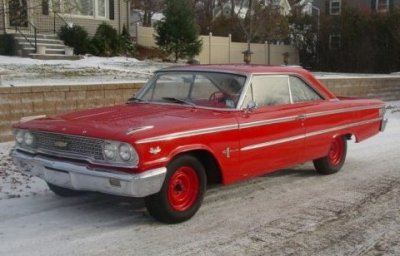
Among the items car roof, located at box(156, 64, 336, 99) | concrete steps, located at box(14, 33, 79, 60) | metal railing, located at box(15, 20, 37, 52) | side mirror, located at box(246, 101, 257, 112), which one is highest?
metal railing, located at box(15, 20, 37, 52)

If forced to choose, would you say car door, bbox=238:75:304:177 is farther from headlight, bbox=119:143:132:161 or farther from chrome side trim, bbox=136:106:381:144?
headlight, bbox=119:143:132:161

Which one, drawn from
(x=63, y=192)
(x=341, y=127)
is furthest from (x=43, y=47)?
(x=63, y=192)

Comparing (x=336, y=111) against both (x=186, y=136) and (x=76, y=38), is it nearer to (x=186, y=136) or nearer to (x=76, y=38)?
(x=186, y=136)

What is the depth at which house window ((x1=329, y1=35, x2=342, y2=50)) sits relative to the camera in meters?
34.3

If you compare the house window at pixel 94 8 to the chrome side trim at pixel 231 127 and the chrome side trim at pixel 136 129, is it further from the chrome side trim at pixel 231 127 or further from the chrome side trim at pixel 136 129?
the chrome side trim at pixel 136 129

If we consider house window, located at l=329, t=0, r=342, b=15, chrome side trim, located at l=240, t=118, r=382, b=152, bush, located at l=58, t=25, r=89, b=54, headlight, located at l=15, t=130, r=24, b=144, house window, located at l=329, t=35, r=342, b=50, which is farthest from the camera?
house window, located at l=329, t=0, r=342, b=15

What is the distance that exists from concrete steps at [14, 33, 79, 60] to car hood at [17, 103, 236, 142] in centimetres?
1433

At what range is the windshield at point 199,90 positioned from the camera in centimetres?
635

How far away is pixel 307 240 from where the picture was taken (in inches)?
202

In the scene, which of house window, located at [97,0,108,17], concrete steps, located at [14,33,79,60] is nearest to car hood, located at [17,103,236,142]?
concrete steps, located at [14,33,79,60]

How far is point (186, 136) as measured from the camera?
17.8 feet

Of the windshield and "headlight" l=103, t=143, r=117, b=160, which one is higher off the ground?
the windshield

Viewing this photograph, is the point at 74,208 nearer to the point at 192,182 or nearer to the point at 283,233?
the point at 192,182

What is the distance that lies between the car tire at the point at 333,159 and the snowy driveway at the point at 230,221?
9.0 inches
